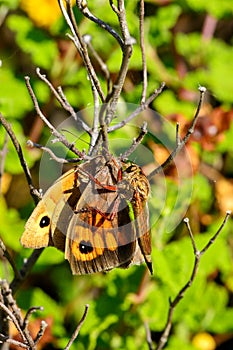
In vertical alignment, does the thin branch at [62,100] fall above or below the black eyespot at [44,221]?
above

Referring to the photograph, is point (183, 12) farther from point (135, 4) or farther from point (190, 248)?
point (190, 248)

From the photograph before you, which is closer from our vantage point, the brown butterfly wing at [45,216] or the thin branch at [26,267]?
the brown butterfly wing at [45,216]

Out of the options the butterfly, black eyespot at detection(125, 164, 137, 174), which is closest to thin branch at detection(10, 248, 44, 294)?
the butterfly

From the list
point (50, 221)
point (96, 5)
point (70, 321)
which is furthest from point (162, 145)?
point (50, 221)

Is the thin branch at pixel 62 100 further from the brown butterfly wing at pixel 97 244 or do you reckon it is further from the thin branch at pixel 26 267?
the thin branch at pixel 26 267

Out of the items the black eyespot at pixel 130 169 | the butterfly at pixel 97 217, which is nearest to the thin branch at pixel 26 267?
the butterfly at pixel 97 217

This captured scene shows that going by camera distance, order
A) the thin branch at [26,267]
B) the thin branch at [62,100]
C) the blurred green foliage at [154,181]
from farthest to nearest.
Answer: the blurred green foliage at [154,181] → the thin branch at [26,267] → the thin branch at [62,100]
